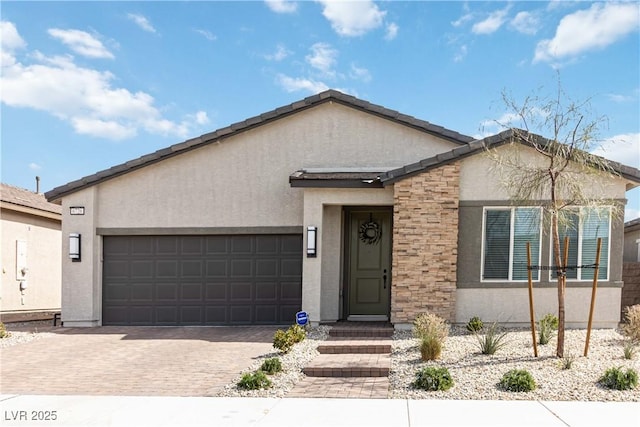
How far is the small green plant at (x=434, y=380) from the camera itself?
21.9ft

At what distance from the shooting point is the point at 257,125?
12594mm

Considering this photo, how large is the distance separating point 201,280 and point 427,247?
19.8ft

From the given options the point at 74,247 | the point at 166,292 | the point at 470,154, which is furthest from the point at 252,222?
the point at 470,154

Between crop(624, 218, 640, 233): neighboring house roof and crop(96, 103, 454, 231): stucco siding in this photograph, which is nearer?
crop(96, 103, 454, 231): stucco siding

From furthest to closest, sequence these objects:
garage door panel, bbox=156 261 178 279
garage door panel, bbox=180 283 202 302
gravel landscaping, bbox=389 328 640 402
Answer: garage door panel, bbox=156 261 178 279
garage door panel, bbox=180 283 202 302
gravel landscaping, bbox=389 328 640 402

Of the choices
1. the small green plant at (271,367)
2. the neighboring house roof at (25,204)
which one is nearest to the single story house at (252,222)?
the neighboring house roof at (25,204)

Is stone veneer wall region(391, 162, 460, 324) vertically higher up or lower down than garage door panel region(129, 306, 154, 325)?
higher up

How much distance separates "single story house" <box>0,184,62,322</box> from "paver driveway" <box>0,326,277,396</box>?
12.5 feet

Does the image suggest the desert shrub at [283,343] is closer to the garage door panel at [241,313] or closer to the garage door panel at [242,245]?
the garage door panel at [241,313]

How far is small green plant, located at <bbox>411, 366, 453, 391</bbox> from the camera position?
21.9 ft

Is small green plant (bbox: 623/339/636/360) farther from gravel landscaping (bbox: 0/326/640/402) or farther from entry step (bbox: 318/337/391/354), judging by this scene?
entry step (bbox: 318/337/391/354)

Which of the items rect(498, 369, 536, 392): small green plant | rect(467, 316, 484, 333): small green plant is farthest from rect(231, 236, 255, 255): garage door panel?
rect(498, 369, 536, 392): small green plant

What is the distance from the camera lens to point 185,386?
7.11m

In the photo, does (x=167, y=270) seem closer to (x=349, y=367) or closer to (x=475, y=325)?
(x=349, y=367)
